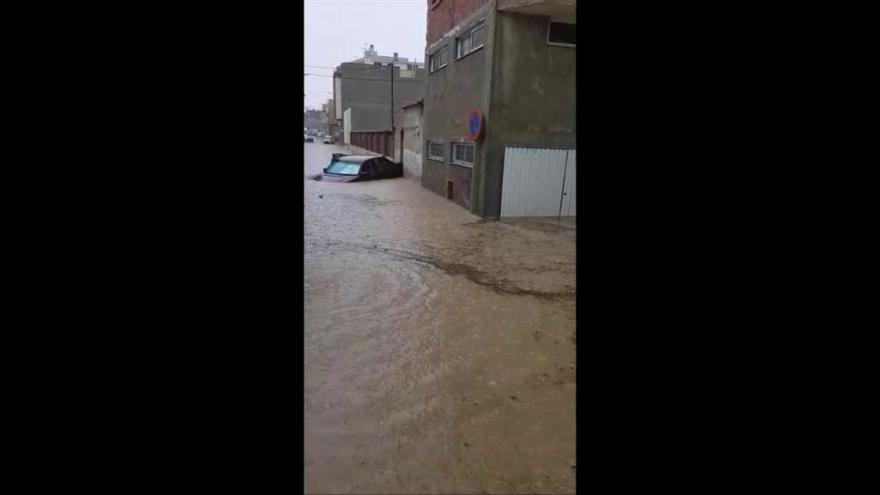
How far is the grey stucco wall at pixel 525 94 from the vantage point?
11.5 metres

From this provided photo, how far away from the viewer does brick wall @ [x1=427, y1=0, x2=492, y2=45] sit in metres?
13.1

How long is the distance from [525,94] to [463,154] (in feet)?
8.96

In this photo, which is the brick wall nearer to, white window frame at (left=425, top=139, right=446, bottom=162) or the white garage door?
white window frame at (left=425, top=139, right=446, bottom=162)

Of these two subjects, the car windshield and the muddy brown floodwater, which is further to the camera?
the car windshield

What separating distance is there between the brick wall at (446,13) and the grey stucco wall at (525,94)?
1.27m

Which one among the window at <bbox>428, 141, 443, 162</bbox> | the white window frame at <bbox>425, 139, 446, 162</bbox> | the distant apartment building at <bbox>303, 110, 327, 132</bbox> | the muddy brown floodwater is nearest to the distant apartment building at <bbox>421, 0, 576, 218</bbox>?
the white window frame at <bbox>425, 139, 446, 162</bbox>

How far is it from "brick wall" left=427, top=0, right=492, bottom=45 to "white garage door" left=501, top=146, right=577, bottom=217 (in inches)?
146

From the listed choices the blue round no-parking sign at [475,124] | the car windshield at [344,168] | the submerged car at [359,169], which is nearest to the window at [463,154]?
the blue round no-parking sign at [475,124]

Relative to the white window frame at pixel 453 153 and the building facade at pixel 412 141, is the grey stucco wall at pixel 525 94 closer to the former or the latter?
the white window frame at pixel 453 153
